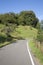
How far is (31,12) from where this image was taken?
469 ft

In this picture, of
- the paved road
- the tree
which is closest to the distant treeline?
the tree

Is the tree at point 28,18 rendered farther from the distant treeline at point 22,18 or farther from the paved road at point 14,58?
the paved road at point 14,58

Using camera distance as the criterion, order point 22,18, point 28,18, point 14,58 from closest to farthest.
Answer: point 14,58 → point 22,18 → point 28,18

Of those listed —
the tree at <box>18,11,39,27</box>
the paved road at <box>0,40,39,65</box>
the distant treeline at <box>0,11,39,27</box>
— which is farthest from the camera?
the tree at <box>18,11,39,27</box>

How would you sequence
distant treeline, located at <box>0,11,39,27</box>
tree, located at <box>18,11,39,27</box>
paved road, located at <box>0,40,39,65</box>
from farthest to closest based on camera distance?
tree, located at <box>18,11,39,27</box> < distant treeline, located at <box>0,11,39,27</box> < paved road, located at <box>0,40,39,65</box>

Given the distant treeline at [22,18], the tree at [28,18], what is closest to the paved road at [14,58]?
the distant treeline at [22,18]

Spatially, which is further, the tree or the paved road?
the tree

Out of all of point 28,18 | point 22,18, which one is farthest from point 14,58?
point 28,18

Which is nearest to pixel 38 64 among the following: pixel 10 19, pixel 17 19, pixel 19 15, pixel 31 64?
pixel 31 64

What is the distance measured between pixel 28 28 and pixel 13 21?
12759 mm

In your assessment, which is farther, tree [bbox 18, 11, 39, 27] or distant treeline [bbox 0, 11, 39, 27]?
tree [bbox 18, 11, 39, 27]

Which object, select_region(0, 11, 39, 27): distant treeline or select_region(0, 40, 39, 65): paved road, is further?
select_region(0, 11, 39, 27): distant treeline

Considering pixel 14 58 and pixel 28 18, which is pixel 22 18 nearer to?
pixel 28 18

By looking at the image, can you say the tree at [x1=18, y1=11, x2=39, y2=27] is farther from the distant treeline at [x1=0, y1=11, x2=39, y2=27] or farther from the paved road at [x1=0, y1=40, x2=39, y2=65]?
the paved road at [x1=0, y1=40, x2=39, y2=65]
